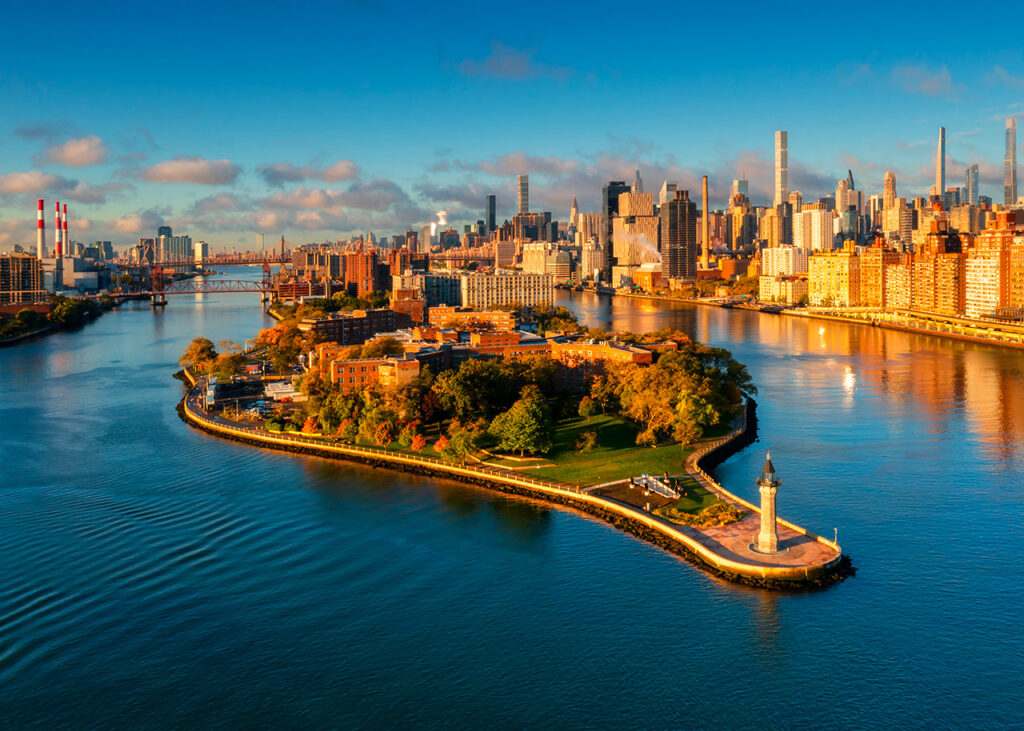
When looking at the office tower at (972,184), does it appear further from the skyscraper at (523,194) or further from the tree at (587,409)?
the tree at (587,409)

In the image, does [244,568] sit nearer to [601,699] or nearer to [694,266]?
[601,699]

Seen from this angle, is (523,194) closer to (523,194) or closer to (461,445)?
(523,194)

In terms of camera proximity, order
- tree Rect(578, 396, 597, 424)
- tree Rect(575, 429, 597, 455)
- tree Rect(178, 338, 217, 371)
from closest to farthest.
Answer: tree Rect(575, 429, 597, 455) < tree Rect(578, 396, 597, 424) < tree Rect(178, 338, 217, 371)

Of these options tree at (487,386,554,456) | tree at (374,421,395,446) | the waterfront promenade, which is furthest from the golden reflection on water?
tree at (374,421,395,446)

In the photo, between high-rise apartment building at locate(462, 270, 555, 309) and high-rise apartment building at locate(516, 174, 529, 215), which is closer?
high-rise apartment building at locate(462, 270, 555, 309)

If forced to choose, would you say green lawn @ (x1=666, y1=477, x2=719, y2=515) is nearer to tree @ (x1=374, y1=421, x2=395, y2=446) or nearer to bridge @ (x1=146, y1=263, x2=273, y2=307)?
tree @ (x1=374, y1=421, x2=395, y2=446)

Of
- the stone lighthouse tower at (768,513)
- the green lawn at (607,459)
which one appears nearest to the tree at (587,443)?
the green lawn at (607,459)

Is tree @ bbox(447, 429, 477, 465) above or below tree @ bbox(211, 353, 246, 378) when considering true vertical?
below
